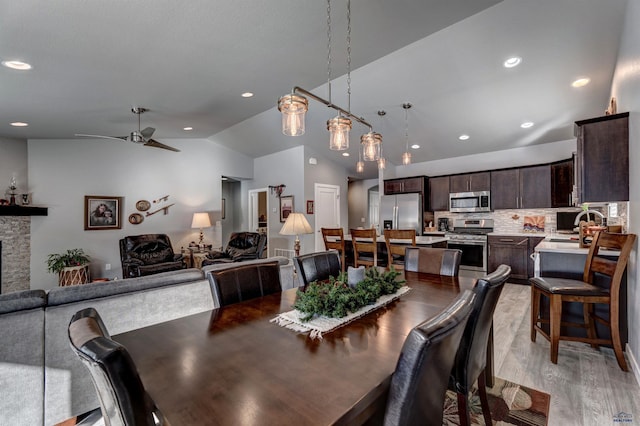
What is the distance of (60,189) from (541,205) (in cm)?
856

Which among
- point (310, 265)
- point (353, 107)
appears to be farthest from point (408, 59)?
point (310, 265)

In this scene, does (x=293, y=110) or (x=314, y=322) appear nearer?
(x=314, y=322)

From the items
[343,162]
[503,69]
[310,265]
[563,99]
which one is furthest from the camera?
[343,162]

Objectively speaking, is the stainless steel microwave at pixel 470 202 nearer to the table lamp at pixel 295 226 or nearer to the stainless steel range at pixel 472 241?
the stainless steel range at pixel 472 241

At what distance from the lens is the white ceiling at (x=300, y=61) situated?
214 centimetres

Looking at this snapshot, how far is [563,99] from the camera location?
423 centimetres

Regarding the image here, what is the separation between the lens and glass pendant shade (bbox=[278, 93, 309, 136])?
1.86 m

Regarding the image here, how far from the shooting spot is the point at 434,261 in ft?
8.15

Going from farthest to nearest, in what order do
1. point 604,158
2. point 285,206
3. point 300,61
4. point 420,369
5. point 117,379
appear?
point 285,206
point 300,61
point 604,158
point 420,369
point 117,379

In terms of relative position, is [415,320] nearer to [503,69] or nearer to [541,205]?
[503,69]

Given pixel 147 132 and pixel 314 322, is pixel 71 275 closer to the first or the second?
pixel 147 132

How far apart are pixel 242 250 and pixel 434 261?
13.6 feet

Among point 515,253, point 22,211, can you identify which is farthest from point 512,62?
point 22,211

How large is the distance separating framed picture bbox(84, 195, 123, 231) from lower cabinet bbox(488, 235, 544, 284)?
279 inches
